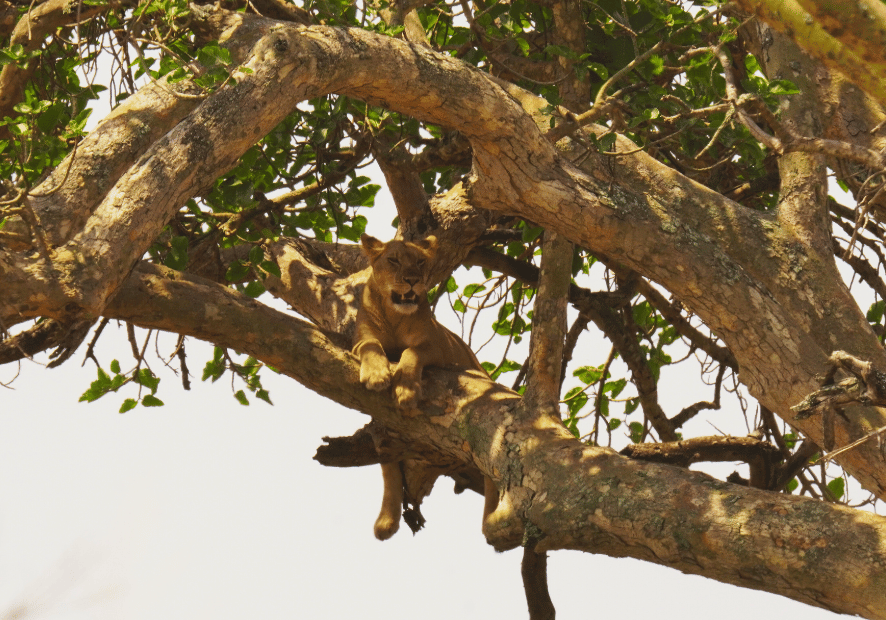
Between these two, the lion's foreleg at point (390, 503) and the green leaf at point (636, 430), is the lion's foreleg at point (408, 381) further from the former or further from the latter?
the green leaf at point (636, 430)

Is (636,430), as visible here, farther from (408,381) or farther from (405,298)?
(408,381)

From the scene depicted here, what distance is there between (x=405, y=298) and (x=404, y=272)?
194 millimetres

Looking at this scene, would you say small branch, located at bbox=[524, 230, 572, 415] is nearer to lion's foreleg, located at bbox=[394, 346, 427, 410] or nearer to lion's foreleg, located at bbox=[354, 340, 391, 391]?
lion's foreleg, located at bbox=[394, 346, 427, 410]

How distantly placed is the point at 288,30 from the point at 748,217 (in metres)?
2.46

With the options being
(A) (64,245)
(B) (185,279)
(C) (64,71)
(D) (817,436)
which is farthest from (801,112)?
(C) (64,71)

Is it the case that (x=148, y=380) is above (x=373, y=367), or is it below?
above

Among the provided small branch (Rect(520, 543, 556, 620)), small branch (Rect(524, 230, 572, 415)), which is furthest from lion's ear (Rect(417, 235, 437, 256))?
small branch (Rect(520, 543, 556, 620))

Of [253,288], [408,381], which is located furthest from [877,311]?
[253,288]

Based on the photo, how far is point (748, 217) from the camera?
4875mm

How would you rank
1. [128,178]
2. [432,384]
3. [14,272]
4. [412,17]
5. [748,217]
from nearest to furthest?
[14,272] < [128,178] < [748,217] < [432,384] < [412,17]

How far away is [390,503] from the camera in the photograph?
585cm

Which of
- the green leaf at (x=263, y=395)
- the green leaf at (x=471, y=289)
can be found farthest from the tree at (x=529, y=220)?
the green leaf at (x=471, y=289)

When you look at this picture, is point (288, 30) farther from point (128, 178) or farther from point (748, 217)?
point (748, 217)

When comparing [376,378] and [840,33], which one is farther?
[376,378]
